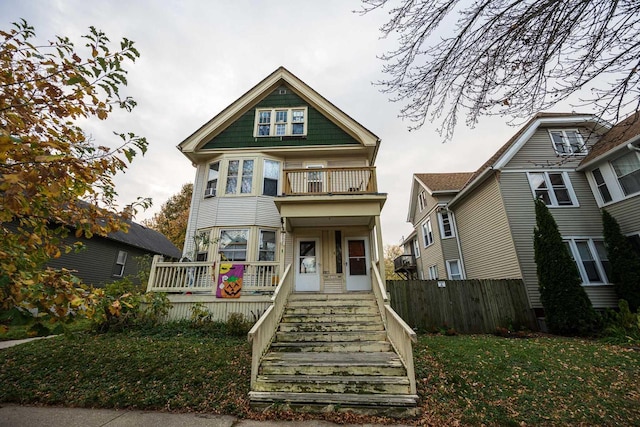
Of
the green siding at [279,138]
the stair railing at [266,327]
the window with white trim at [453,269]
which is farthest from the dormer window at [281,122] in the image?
the window with white trim at [453,269]

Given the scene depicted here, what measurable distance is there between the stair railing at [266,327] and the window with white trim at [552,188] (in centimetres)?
1177

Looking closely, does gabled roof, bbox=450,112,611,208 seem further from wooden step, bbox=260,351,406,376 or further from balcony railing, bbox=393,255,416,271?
balcony railing, bbox=393,255,416,271

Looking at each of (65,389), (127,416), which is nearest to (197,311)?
(65,389)

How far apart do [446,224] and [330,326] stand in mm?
13147

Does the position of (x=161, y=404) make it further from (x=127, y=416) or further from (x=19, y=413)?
(x=19, y=413)

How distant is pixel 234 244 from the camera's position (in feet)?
32.6

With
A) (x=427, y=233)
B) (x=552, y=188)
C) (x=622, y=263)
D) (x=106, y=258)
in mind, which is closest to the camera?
(x=622, y=263)

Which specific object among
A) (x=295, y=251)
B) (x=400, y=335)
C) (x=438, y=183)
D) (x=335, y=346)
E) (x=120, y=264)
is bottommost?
(x=335, y=346)

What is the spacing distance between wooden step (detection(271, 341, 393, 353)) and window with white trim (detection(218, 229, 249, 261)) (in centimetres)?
471

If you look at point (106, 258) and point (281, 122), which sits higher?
point (281, 122)

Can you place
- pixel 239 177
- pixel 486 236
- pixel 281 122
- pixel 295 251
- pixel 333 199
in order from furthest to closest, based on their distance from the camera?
pixel 486 236
pixel 281 122
pixel 239 177
pixel 295 251
pixel 333 199

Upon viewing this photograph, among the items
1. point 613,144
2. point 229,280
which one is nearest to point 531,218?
point 613,144

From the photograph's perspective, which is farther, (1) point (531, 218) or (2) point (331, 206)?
(1) point (531, 218)

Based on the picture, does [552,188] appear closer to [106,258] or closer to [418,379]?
[418,379]
